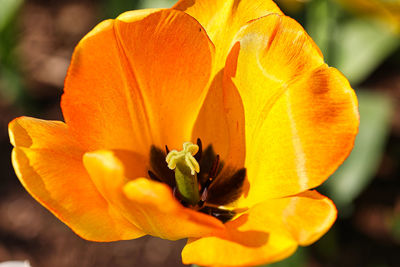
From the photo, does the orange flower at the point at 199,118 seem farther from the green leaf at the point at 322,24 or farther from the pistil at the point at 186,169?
the green leaf at the point at 322,24

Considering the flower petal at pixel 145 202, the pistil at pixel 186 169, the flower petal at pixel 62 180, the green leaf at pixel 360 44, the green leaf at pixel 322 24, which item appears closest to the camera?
the flower petal at pixel 145 202

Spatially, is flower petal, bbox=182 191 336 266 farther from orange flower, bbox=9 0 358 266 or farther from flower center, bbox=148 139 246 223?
flower center, bbox=148 139 246 223

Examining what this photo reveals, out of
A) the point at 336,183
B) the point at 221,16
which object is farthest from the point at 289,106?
the point at 336,183

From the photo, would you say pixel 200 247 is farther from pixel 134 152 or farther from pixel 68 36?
pixel 68 36

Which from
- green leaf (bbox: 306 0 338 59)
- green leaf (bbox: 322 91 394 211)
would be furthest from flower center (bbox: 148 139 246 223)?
green leaf (bbox: 322 91 394 211)

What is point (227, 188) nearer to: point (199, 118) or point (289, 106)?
point (199, 118)

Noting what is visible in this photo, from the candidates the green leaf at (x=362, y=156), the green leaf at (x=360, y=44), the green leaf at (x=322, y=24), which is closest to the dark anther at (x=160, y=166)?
the green leaf at (x=322, y=24)

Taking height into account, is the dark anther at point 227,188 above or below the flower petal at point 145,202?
below
